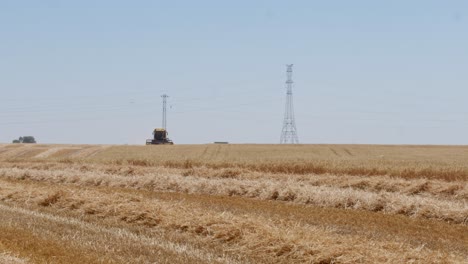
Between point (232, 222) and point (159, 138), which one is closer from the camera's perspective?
point (232, 222)

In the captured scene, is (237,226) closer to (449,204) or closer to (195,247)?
(195,247)

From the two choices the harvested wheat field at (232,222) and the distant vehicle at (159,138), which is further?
the distant vehicle at (159,138)

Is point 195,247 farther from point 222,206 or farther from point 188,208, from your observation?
point 222,206

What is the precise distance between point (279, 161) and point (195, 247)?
2642 cm

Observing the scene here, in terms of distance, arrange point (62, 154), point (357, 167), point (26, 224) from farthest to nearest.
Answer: point (62, 154) < point (357, 167) < point (26, 224)

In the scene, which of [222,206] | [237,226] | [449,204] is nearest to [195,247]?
[237,226]

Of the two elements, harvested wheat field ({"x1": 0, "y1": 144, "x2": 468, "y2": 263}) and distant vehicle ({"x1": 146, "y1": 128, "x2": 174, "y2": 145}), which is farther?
distant vehicle ({"x1": 146, "y1": 128, "x2": 174, "y2": 145})

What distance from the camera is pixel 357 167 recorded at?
32969 mm

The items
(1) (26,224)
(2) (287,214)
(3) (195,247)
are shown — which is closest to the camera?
(3) (195,247)

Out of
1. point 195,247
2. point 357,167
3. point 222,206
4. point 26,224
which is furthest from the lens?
point 357,167

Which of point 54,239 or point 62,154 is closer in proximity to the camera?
point 54,239

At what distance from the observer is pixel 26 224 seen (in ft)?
43.9

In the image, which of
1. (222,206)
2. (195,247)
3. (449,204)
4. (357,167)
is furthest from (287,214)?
(357,167)

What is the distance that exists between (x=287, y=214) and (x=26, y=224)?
23.0 ft
